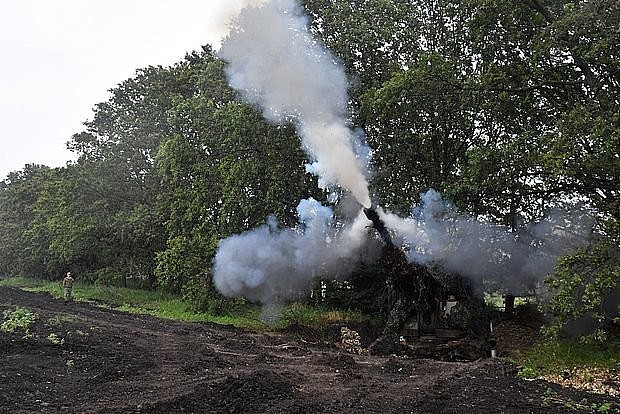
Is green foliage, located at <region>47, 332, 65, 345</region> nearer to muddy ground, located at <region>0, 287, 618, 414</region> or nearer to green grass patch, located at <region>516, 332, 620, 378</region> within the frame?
muddy ground, located at <region>0, 287, 618, 414</region>

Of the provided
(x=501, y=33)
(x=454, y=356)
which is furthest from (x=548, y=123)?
(x=454, y=356)

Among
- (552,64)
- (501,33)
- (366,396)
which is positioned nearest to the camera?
(366,396)

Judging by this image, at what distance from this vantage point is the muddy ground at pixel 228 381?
880cm

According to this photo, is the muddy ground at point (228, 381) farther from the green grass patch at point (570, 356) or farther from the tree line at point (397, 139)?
the tree line at point (397, 139)

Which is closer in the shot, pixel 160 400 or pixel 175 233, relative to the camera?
pixel 160 400

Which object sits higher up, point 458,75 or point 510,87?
point 458,75

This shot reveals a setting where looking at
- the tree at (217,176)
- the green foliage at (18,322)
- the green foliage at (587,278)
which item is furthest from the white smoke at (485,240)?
the green foliage at (18,322)

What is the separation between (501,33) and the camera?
18.7m

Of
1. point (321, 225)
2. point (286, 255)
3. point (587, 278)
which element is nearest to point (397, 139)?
point (321, 225)

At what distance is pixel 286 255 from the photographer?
2272 cm

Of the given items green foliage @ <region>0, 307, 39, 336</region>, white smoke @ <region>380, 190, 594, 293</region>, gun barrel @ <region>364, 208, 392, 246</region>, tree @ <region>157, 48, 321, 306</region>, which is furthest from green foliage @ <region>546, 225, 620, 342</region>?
tree @ <region>157, 48, 321, 306</region>

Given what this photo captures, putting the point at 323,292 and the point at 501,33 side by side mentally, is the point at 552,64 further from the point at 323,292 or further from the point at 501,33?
the point at 323,292

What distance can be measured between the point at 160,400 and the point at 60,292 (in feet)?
97.8

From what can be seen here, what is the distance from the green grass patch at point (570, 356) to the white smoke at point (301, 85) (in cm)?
661
